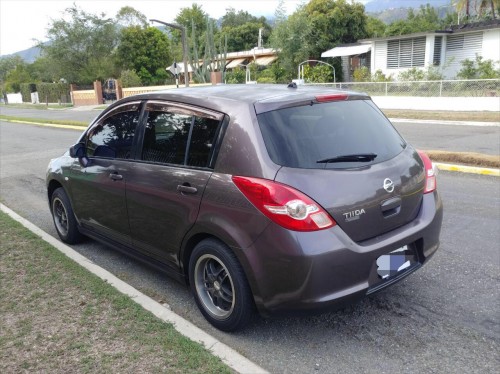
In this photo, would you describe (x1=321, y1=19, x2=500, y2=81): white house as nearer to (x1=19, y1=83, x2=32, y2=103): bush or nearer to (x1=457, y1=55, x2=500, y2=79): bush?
(x1=457, y1=55, x2=500, y2=79): bush

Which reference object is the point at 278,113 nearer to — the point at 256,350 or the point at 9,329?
the point at 256,350

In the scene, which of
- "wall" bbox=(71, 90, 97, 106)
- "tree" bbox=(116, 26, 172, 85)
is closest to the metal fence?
"wall" bbox=(71, 90, 97, 106)

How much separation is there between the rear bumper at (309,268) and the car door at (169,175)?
2.19ft

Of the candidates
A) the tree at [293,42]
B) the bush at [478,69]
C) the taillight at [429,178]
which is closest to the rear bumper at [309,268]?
the taillight at [429,178]

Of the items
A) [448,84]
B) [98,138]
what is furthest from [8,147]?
[448,84]

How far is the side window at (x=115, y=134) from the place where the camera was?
160 inches

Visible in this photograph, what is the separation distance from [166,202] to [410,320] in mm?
1982

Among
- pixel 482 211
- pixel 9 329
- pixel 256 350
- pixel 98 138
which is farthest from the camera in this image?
pixel 482 211

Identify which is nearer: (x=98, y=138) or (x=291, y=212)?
(x=291, y=212)

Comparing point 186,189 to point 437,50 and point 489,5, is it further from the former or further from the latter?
point 489,5

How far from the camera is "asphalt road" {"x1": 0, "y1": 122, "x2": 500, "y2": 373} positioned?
2.96 m

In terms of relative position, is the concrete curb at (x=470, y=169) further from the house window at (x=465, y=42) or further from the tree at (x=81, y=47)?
the tree at (x=81, y=47)

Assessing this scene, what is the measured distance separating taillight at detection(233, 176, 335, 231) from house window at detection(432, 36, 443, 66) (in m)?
28.6

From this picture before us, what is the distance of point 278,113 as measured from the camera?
3.18m
